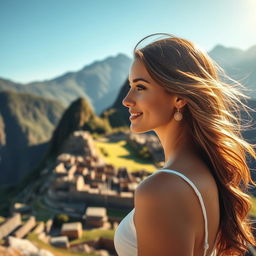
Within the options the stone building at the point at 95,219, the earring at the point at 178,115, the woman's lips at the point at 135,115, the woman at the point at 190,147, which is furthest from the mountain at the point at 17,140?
the earring at the point at 178,115

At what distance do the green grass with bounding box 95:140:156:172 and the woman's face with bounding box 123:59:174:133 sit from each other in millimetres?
32974

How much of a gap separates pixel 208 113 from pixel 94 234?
16537 mm

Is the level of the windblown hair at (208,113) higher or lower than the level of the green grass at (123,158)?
higher

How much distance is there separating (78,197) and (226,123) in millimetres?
22325

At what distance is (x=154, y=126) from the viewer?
2156 millimetres

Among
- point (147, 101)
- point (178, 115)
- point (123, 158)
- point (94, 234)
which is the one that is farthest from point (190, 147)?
point (123, 158)

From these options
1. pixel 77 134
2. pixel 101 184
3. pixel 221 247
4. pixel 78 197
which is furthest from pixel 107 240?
pixel 77 134

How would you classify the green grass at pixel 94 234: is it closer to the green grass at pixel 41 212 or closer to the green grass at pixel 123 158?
the green grass at pixel 41 212

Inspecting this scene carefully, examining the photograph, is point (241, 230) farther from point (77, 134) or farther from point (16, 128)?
point (16, 128)

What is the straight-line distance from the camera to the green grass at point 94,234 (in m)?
16.3

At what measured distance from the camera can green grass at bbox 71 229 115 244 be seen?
16281 mm

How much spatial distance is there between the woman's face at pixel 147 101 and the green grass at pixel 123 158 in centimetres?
3297

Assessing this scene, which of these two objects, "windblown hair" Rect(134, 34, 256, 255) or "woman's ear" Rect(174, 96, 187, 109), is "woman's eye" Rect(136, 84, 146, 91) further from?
"woman's ear" Rect(174, 96, 187, 109)

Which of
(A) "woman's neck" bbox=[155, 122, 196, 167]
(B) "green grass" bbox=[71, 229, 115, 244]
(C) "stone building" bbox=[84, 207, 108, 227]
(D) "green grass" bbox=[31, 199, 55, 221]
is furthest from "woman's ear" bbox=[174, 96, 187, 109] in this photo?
(D) "green grass" bbox=[31, 199, 55, 221]
